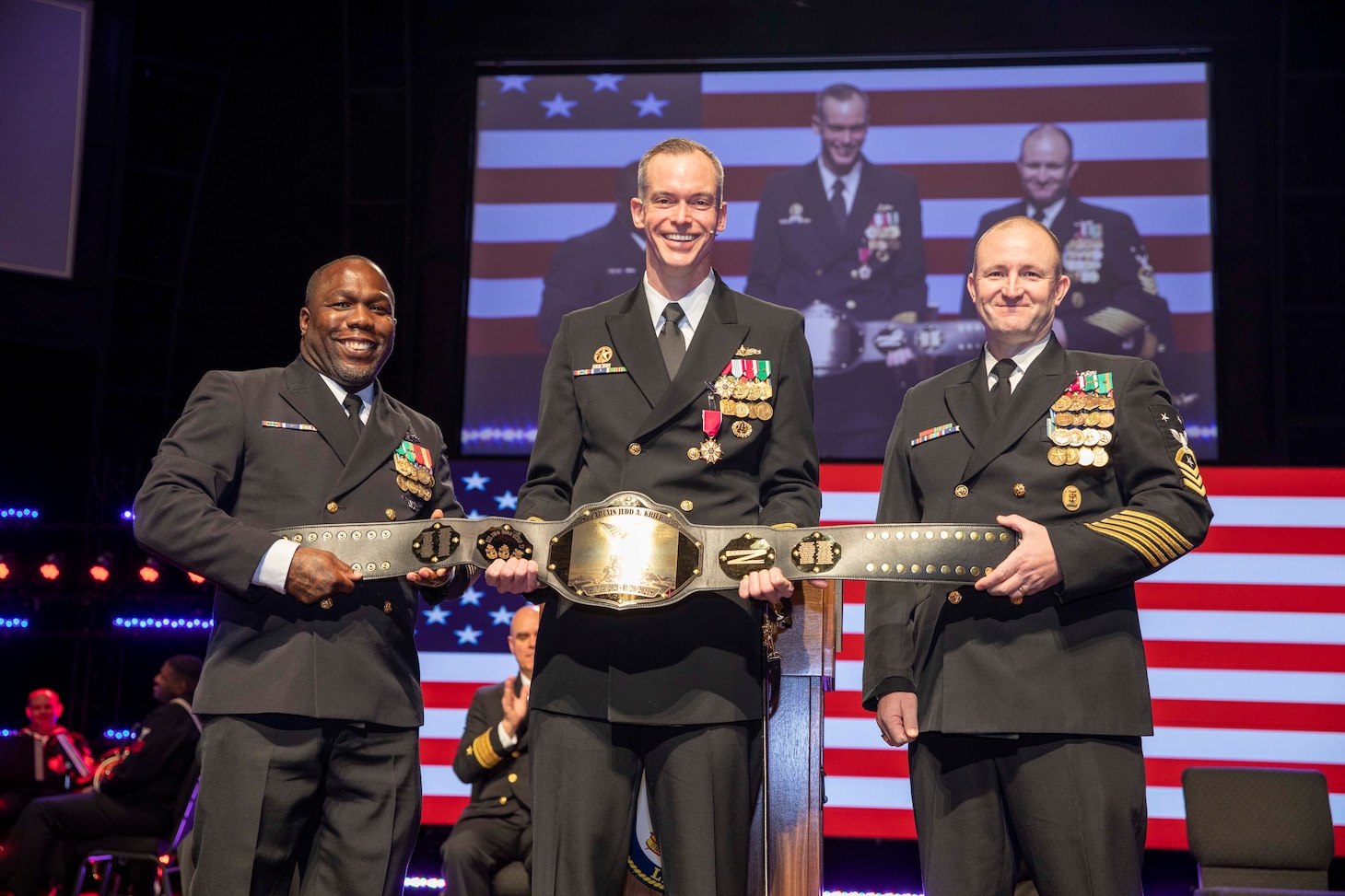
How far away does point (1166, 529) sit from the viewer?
241 cm

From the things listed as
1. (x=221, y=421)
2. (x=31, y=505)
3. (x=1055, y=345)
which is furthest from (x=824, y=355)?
(x=31, y=505)

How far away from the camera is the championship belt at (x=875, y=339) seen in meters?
6.00

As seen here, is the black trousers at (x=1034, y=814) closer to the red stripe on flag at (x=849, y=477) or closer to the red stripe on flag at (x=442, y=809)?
the red stripe on flag at (x=849, y=477)

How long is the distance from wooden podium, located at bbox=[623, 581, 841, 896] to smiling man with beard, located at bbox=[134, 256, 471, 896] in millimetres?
682

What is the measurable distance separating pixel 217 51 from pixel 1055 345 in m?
6.45

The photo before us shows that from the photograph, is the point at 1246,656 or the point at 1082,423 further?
the point at 1246,656

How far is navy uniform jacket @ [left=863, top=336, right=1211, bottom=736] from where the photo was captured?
2369 mm

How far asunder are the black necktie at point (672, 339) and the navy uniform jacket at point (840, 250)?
3.60m

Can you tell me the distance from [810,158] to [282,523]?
4.24 meters

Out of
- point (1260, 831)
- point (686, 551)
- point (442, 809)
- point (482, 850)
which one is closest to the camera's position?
point (686, 551)

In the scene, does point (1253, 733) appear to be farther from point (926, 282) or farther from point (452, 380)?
point (452, 380)

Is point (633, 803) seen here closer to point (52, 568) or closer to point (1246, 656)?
point (1246, 656)

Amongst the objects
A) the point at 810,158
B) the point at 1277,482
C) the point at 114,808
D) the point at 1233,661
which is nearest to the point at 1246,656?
the point at 1233,661

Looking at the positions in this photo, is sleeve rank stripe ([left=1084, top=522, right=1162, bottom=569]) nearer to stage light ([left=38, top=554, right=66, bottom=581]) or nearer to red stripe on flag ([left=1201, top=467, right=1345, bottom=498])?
red stripe on flag ([left=1201, top=467, right=1345, bottom=498])
